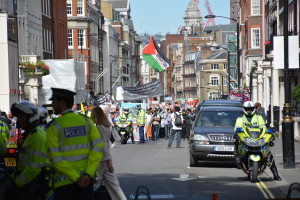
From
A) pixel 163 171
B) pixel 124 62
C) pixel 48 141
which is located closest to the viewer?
pixel 48 141

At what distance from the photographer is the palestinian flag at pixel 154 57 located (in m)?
63.9

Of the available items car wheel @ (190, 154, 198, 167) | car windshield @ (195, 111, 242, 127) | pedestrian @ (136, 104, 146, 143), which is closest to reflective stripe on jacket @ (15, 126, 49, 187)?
car wheel @ (190, 154, 198, 167)

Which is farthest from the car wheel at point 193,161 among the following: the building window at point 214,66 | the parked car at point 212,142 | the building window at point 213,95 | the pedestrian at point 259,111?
the building window at point 213,95

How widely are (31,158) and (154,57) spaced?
55.3 meters

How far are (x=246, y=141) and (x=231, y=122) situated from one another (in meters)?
5.27

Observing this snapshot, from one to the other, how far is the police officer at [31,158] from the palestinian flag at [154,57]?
53445mm

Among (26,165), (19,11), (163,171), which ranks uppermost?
(19,11)

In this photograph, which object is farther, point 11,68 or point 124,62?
point 124,62

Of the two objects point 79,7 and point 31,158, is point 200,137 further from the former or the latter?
point 79,7

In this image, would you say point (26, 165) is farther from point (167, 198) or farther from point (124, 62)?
point (124, 62)

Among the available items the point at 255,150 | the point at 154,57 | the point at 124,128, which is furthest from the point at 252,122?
the point at 154,57

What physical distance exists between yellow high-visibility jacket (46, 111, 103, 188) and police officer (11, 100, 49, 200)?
9.0 inches

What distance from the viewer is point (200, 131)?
23.9 metres

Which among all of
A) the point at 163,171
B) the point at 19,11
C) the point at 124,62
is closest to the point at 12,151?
the point at 163,171
